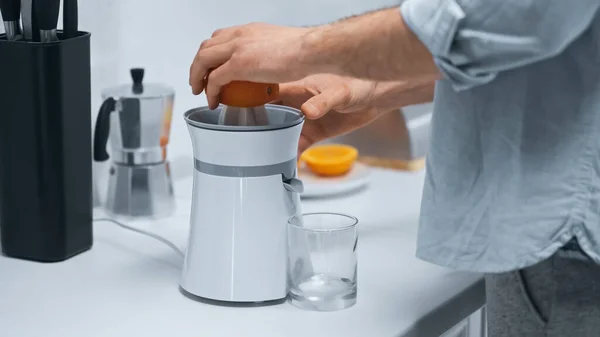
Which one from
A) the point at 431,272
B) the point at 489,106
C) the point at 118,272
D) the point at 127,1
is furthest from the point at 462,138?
the point at 127,1

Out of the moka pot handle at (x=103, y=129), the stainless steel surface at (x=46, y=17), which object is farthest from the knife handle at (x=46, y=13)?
the moka pot handle at (x=103, y=129)

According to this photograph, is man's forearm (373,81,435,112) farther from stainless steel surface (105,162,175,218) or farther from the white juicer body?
stainless steel surface (105,162,175,218)

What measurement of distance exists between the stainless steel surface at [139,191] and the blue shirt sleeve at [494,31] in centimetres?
66

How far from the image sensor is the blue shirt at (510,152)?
82 centimetres

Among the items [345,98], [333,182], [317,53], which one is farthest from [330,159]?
[317,53]

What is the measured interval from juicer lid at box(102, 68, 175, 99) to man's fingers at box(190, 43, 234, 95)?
327mm

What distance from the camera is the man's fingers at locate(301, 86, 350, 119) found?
A: 1056 millimetres

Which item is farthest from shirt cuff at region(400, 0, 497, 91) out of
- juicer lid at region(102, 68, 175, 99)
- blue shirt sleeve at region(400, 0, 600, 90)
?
juicer lid at region(102, 68, 175, 99)

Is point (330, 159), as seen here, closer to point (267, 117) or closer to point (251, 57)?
point (267, 117)

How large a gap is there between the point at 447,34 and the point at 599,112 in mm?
191

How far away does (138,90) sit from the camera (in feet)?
4.43

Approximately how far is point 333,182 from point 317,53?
0.63m

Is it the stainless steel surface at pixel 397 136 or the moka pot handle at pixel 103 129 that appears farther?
the stainless steel surface at pixel 397 136

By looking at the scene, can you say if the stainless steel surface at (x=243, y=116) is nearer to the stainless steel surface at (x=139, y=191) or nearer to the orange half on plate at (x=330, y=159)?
the stainless steel surface at (x=139, y=191)
